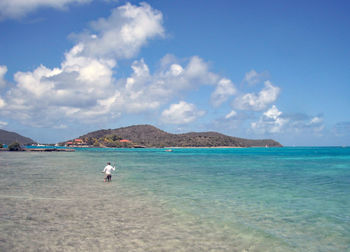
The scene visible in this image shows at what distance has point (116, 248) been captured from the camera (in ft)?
33.0

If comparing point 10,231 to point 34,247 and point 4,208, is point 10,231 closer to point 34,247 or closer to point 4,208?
point 34,247

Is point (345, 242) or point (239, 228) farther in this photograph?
point (239, 228)

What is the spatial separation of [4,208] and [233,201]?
13823 millimetres

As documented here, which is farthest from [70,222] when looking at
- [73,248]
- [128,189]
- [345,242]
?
[345,242]

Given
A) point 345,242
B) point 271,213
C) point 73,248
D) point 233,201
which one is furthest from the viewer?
point 233,201

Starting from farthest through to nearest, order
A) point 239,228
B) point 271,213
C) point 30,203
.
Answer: point 30,203
point 271,213
point 239,228

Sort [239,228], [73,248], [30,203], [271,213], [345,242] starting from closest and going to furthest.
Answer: [73,248] → [345,242] → [239,228] → [271,213] → [30,203]

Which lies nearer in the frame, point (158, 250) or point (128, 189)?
point (158, 250)

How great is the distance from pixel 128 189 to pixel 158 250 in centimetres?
1401

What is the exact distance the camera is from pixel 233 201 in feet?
61.8

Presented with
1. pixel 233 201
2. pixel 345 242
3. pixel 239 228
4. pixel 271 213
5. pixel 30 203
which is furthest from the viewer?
pixel 233 201

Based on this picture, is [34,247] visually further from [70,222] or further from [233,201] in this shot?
[233,201]

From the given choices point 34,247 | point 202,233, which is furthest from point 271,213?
point 34,247

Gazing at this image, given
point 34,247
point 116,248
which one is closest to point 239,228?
point 116,248
